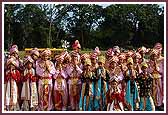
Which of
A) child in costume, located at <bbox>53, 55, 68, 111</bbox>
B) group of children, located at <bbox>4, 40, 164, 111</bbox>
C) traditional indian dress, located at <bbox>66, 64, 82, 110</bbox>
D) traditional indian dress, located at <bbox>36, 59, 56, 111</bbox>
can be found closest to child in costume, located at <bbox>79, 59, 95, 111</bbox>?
group of children, located at <bbox>4, 40, 164, 111</bbox>

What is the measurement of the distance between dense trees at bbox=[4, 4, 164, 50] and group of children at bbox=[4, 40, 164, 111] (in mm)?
599

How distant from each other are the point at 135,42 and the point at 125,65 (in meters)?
0.93

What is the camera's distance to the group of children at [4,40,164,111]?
41.5 ft

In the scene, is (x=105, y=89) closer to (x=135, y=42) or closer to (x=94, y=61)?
(x=94, y=61)

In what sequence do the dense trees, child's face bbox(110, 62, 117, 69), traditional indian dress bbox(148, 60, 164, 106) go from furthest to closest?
the dense trees → traditional indian dress bbox(148, 60, 164, 106) → child's face bbox(110, 62, 117, 69)

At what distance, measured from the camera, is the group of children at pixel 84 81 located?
12.7 metres

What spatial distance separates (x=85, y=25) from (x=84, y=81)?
1.50m

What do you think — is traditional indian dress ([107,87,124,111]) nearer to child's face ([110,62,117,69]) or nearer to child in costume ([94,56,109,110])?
child in costume ([94,56,109,110])

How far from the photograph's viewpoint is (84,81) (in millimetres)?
12703

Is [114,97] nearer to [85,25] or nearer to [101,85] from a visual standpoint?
[101,85]

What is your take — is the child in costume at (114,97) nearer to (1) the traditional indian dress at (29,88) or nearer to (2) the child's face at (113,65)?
(2) the child's face at (113,65)

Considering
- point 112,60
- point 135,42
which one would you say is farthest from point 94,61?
point 135,42

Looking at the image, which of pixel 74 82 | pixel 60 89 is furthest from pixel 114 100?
pixel 60 89

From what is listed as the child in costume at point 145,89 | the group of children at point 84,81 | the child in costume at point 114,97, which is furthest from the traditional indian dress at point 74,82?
the child in costume at point 145,89
